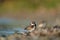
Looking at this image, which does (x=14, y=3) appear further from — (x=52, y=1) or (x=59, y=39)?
(x=59, y=39)

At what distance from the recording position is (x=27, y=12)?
2.37 metres

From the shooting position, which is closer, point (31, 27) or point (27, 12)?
point (31, 27)

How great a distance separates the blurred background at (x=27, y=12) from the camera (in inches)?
91.2

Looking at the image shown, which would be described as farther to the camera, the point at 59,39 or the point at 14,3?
the point at 14,3

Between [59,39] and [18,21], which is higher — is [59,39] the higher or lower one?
the lower one

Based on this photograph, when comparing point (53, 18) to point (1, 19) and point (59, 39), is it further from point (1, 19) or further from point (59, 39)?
point (1, 19)

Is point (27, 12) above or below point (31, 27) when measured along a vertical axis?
above

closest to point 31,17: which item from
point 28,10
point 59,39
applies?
point 28,10

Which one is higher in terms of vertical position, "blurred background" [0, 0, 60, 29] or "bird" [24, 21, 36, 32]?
"blurred background" [0, 0, 60, 29]

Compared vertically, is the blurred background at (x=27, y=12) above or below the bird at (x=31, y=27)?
above

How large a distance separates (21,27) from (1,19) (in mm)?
259

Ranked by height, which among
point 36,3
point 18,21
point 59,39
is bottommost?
point 59,39

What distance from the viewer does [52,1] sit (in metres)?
2.35

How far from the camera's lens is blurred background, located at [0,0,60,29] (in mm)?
2316
